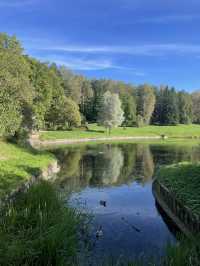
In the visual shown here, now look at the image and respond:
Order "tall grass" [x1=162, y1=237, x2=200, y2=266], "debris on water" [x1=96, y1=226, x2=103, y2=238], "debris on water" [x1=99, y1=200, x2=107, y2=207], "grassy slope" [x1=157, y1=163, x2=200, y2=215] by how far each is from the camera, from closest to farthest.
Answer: "tall grass" [x1=162, y1=237, x2=200, y2=266] → "debris on water" [x1=96, y1=226, x2=103, y2=238] → "grassy slope" [x1=157, y1=163, x2=200, y2=215] → "debris on water" [x1=99, y1=200, x2=107, y2=207]

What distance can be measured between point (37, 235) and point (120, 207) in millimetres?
8867

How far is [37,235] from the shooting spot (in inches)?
371

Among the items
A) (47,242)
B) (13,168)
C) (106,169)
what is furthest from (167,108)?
(47,242)

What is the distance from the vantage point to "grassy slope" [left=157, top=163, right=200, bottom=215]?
44.7ft

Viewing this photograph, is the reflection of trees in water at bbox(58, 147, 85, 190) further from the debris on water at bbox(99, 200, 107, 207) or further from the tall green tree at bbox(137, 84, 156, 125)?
the tall green tree at bbox(137, 84, 156, 125)

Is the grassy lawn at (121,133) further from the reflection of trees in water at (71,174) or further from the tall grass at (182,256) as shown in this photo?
the tall grass at (182,256)

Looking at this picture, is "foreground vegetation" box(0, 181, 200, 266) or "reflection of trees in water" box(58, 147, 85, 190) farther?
"reflection of trees in water" box(58, 147, 85, 190)

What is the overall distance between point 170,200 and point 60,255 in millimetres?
8801

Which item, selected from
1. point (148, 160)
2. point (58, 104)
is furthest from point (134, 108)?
point (148, 160)

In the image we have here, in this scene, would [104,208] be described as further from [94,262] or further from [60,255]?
[60,255]

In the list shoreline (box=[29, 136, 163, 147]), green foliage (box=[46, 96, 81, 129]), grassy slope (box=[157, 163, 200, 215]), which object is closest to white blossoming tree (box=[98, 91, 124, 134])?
shoreline (box=[29, 136, 163, 147])

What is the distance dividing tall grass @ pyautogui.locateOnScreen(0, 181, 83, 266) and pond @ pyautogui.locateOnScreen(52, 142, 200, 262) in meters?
1.35

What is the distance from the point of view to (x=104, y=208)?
1728 centimetres

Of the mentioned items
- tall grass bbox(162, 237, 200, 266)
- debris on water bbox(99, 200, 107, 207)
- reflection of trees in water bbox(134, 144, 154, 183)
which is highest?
tall grass bbox(162, 237, 200, 266)
